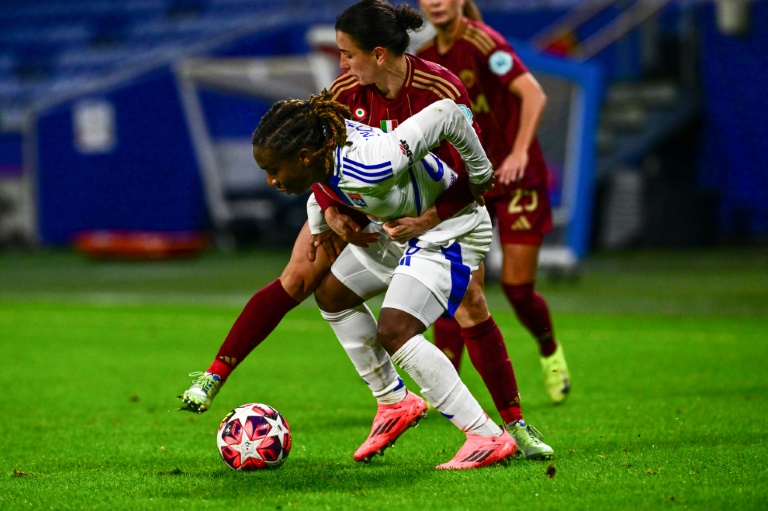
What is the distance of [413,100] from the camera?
4.48 metres

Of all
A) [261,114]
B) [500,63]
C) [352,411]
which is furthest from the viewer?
[261,114]

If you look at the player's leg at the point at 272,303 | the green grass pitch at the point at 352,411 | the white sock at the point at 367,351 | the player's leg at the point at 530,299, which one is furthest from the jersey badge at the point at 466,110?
the player's leg at the point at 530,299

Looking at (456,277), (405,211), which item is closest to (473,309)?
(456,277)

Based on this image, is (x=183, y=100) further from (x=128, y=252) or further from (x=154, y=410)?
(x=154, y=410)

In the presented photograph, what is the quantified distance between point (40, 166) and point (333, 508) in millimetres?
24399

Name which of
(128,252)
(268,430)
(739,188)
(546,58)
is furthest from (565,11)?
(268,430)

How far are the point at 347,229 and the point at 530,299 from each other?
215 cm

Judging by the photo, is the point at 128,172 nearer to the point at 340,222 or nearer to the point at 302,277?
the point at 302,277

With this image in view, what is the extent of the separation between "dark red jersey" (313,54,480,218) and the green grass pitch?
106 cm

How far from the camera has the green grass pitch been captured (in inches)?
155

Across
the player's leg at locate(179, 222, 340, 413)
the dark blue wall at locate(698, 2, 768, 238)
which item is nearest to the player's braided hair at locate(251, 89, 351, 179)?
the player's leg at locate(179, 222, 340, 413)

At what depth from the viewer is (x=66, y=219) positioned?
26.7m

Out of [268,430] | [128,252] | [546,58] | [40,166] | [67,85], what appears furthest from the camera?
[67,85]

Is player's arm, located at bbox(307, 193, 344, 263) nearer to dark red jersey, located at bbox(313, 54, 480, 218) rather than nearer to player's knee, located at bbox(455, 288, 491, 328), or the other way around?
dark red jersey, located at bbox(313, 54, 480, 218)
